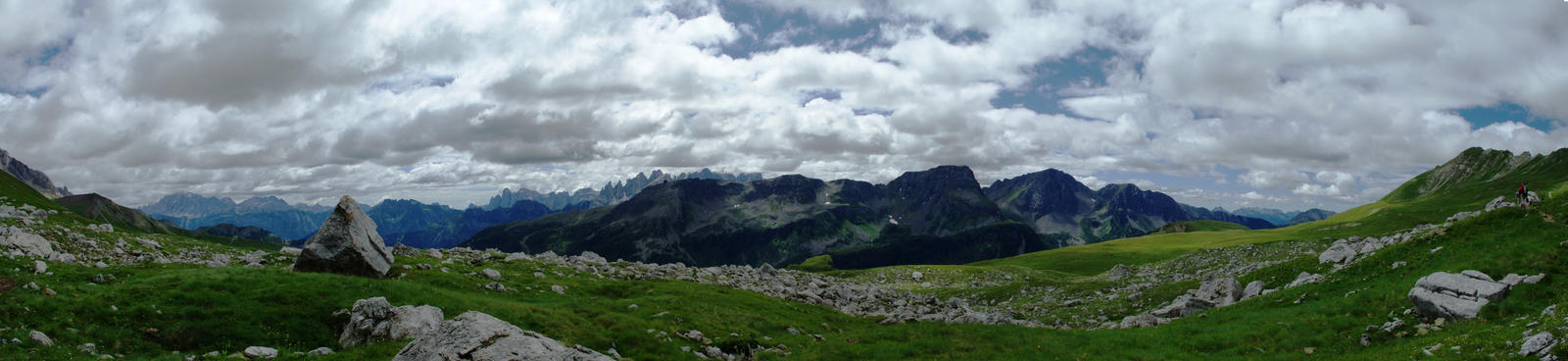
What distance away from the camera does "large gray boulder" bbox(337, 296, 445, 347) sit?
3034 cm

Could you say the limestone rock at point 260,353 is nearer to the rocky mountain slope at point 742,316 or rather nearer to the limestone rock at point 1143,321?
the rocky mountain slope at point 742,316

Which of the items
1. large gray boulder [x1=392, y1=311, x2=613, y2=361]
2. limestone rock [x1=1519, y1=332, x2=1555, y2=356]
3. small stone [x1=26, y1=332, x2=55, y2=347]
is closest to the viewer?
limestone rock [x1=1519, y1=332, x2=1555, y2=356]

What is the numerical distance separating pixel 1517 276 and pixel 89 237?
121 m

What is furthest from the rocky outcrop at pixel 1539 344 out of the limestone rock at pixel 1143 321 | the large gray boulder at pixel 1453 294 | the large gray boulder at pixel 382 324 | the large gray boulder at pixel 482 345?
the large gray boulder at pixel 382 324

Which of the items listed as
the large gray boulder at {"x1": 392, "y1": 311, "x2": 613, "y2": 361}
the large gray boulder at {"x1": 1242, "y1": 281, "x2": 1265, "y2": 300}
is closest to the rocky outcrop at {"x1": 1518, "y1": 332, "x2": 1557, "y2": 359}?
the large gray boulder at {"x1": 1242, "y1": 281, "x2": 1265, "y2": 300}

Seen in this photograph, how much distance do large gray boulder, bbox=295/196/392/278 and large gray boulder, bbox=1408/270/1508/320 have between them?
64678mm

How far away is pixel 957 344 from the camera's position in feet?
115

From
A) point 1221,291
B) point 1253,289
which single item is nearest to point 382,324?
point 1221,291

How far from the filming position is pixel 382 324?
3069 centimetres

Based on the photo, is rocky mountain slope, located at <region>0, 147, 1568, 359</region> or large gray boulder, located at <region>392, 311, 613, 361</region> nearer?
large gray boulder, located at <region>392, 311, 613, 361</region>

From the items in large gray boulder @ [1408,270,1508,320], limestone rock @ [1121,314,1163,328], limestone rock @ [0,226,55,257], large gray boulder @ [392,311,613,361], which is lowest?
limestone rock @ [1121,314,1163,328]

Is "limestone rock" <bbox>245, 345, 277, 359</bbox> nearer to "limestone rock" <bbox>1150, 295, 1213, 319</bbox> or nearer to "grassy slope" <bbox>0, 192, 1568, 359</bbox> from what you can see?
"grassy slope" <bbox>0, 192, 1568, 359</bbox>

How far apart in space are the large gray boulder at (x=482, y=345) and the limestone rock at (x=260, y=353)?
953 cm

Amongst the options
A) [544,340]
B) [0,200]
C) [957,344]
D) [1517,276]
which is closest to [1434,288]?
[1517,276]
